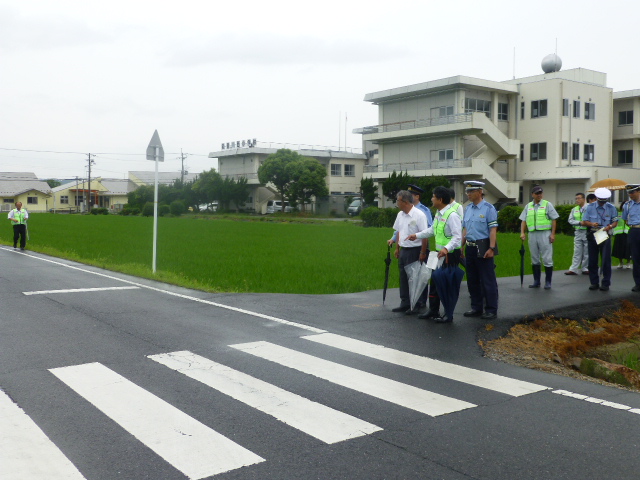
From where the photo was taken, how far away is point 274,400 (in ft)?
18.1

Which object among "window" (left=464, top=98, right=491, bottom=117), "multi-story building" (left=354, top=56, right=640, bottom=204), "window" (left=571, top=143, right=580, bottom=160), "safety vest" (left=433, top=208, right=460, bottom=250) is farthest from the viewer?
"window" (left=464, top=98, right=491, bottom=117)

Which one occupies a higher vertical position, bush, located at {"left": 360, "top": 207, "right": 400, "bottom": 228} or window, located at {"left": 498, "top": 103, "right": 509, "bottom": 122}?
window, located at {"left": 498, "top": 103, "right": 509, "bottom": 122}

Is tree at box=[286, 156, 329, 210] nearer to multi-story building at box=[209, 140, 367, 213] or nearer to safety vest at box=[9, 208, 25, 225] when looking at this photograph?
multi-story building at box=[209, 140, 367, 213]

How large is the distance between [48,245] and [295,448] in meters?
24.1

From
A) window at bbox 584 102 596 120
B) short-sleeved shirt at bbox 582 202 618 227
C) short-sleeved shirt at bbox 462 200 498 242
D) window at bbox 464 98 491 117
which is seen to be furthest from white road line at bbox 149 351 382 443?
window at bbox 584 102 596 120

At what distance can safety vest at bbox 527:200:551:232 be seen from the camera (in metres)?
12.6

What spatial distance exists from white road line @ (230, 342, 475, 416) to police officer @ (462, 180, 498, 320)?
3502 mm

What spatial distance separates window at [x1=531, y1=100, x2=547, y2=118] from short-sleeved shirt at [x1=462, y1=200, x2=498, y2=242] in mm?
42214

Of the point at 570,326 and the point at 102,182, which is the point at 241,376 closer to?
the point at 570,326

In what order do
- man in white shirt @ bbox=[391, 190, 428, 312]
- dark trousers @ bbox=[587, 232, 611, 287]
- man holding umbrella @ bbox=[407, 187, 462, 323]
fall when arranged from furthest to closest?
dark trousers @ bbox=[587, 232, 611, 287], man in white shirt @ bbox=[391, 190, 428, 312], man holding umbrella @ bbox=[407, 187, 462, 323]

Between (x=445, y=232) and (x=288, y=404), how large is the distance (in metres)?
4.46

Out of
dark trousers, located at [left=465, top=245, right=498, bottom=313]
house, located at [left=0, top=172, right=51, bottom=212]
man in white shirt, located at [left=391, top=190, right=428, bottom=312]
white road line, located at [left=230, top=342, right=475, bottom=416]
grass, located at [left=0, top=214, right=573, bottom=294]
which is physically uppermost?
house, located at [left=0, top=172, right=51, bottom=212]

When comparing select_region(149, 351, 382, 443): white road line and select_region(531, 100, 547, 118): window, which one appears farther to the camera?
select_region(531, 100, 547, 118): window

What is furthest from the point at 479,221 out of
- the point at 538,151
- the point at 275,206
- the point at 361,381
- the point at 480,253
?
the point at 275,206
